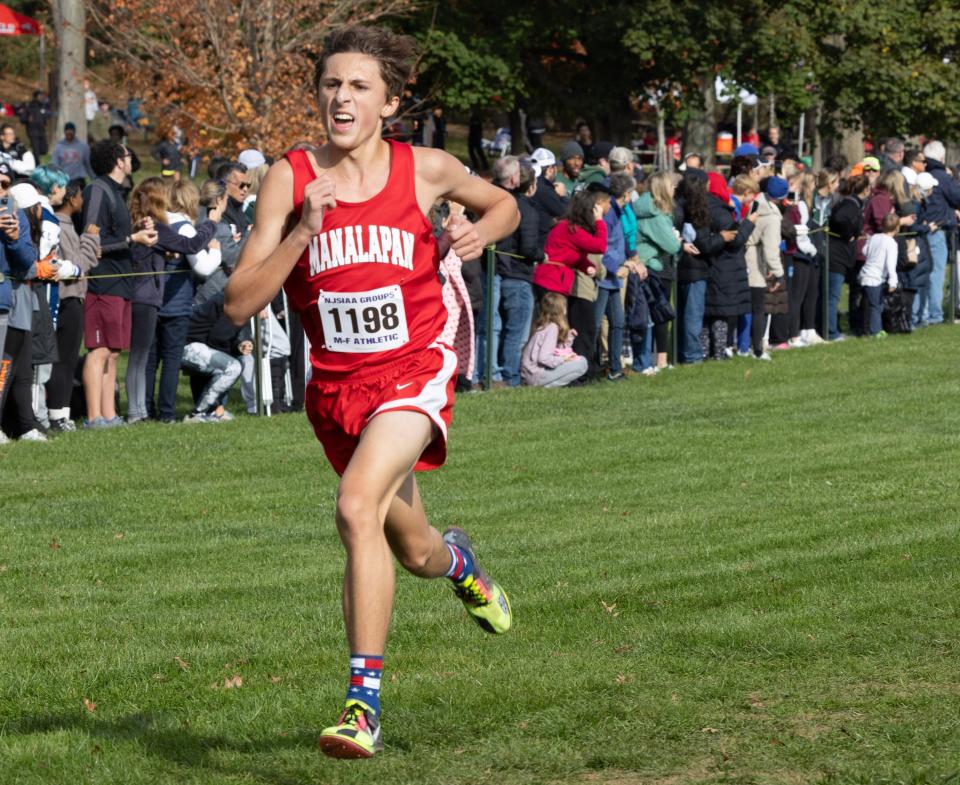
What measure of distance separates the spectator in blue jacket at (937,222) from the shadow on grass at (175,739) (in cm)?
1840

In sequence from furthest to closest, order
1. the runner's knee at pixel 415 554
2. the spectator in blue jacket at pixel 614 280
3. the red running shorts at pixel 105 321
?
the spectator in blue jacket at pixel 614 280 → the red running shorts at pixel 105 321 → the runner's knee at pixel 415 554

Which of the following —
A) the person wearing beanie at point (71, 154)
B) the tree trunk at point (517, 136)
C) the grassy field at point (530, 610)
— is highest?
the tree trunk at point (517, 136)

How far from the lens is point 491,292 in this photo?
17188 mm

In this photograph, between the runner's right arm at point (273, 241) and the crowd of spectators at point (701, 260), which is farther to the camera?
the crowd of spectators at point (701, 260)

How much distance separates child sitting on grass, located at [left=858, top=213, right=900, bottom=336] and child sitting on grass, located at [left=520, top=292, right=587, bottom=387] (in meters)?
5.99

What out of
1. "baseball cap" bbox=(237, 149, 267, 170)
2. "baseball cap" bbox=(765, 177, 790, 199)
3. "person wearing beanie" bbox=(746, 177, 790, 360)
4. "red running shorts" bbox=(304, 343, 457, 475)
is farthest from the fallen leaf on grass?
"baseball cap" bbox=(765, 177, 790, 199)

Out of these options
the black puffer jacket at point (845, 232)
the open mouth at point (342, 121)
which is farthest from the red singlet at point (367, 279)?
the black puffer jacket at point (845, 232)

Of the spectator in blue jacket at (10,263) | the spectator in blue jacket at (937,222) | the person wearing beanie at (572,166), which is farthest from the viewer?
the spectator in blue jacket at (937,222)

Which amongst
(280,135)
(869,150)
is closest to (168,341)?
(280,135)

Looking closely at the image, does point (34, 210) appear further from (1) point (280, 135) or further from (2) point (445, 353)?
(1) point (280, 135)

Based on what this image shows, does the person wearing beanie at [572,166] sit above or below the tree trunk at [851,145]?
below

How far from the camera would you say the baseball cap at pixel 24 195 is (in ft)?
44.9

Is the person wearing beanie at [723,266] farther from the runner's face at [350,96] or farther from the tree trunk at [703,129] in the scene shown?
the tree trunk at [703,129]

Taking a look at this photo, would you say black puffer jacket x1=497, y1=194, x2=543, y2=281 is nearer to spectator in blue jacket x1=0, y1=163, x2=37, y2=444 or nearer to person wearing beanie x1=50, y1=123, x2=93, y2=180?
spectator in blue jacket x1=0, y1=163, x2=37, y2=444
